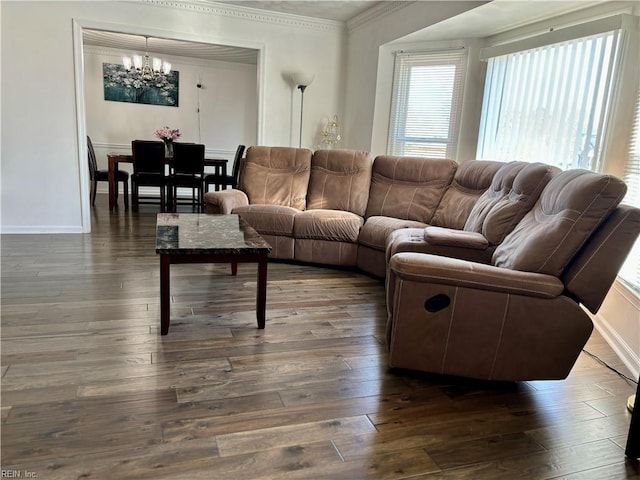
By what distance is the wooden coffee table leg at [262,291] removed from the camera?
240 centimetres

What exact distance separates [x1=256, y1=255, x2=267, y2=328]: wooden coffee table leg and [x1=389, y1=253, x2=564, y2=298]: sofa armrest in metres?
0.80

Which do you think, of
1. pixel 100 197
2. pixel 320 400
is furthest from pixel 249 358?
pixel 100 197

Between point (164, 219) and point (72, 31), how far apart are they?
259 centimetres

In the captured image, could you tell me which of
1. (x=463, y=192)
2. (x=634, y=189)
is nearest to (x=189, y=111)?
(x=463, y=192)

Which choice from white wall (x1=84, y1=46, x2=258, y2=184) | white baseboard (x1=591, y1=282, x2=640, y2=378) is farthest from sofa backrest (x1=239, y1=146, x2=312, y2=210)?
white wall (x1=84, y1=46, x2=258, y2=184)

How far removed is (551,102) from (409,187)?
127 cm

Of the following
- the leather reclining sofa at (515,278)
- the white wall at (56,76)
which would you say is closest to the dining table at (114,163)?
the white wall at (56,76)

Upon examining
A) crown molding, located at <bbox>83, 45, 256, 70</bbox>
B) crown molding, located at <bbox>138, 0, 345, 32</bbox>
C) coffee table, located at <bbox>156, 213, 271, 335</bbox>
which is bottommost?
coffee table, located at <bbox>156, 213, 271, 335</bbox>

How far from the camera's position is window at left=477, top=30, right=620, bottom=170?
9.58 feet

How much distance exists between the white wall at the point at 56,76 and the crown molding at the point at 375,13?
0.60 m

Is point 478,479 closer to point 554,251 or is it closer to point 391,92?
point 554,251

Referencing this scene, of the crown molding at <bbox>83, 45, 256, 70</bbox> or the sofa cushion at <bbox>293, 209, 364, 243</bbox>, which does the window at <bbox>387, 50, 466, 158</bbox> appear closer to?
the sofa cushion at <bbox>293, 209, 364, 243</bbox>

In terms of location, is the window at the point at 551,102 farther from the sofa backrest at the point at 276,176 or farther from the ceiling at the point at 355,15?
the sofa backrest at the point at 276,176

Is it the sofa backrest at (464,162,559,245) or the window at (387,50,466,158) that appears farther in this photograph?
the window at (387,50,466,158)
